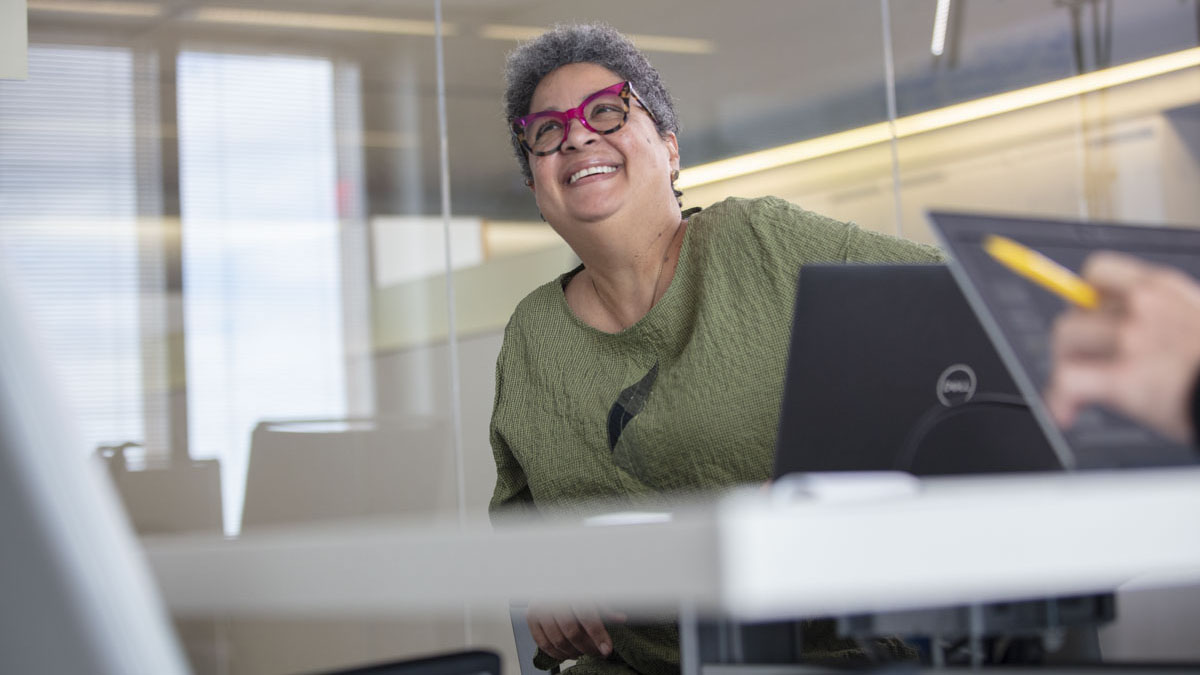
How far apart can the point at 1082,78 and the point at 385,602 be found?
369cm

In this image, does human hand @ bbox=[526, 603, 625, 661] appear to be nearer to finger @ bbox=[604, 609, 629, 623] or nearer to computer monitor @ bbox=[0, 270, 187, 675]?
finger @ bbox=[604, 609, 629, 623]

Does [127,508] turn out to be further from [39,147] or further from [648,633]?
[648,633]

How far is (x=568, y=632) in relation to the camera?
1.61 metres

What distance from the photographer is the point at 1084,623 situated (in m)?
0.92

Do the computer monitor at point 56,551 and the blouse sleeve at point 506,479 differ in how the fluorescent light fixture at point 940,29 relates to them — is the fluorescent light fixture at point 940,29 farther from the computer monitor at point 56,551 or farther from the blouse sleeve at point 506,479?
the computer monitor at point 56,551

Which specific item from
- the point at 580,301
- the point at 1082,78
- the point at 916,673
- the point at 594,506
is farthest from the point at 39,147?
the point at 916,673

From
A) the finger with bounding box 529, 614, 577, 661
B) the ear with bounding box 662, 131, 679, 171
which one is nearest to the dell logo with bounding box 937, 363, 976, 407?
the finger with bounding box 529, 614, 577, 661

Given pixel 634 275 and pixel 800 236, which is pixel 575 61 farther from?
pixel 800 236

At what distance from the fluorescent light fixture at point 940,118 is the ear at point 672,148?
1471 millimetres

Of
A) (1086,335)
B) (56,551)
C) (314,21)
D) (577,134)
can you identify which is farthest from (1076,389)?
(314,21)

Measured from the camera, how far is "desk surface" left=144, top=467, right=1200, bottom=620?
437 millimetres

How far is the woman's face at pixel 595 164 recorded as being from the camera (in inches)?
81.7

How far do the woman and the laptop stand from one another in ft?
2.92

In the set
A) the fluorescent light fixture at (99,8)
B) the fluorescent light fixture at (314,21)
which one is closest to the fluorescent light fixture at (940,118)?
the fluorescent light fixture at (314,21)
